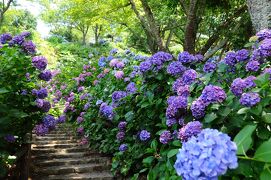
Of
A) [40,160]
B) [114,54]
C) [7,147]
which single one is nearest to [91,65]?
[114,54]

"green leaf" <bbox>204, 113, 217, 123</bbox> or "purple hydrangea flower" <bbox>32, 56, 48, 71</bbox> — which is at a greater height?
"purple hydrangea flower" <bbox>32, 56, 48, 71</bbox>

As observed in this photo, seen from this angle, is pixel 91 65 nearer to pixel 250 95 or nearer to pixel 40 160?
pixel 40 160

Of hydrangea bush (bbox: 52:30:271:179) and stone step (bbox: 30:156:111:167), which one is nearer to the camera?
hydrangea bush (bbox: 52:30:271:179)

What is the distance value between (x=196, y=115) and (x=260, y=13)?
2654mm

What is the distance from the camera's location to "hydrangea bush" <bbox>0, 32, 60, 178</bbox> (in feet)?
12.8

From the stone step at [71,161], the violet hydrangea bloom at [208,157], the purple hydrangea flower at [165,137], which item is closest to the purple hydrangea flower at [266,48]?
the purple hydrangea flower at [165,137]

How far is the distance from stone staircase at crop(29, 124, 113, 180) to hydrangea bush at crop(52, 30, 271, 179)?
298 millimetres

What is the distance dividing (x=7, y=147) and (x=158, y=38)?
15.4 ft

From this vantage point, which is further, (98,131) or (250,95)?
(98,131)

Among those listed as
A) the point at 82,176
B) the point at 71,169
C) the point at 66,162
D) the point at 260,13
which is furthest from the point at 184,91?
the point at 66,162

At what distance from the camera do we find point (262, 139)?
2.19m

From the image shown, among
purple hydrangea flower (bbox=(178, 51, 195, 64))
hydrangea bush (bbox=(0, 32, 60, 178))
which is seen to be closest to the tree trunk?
purple hydrangea flower (bbox=(178, 51, 195, 64))

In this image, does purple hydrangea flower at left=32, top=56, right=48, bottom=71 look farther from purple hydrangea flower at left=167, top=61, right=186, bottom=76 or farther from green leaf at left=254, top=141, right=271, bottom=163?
green leaf at left=254, top=141, right=271, bottom=163

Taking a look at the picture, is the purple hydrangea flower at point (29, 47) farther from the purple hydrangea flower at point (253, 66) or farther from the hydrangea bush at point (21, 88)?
the purple hydrangea flower at point (253, 66)
